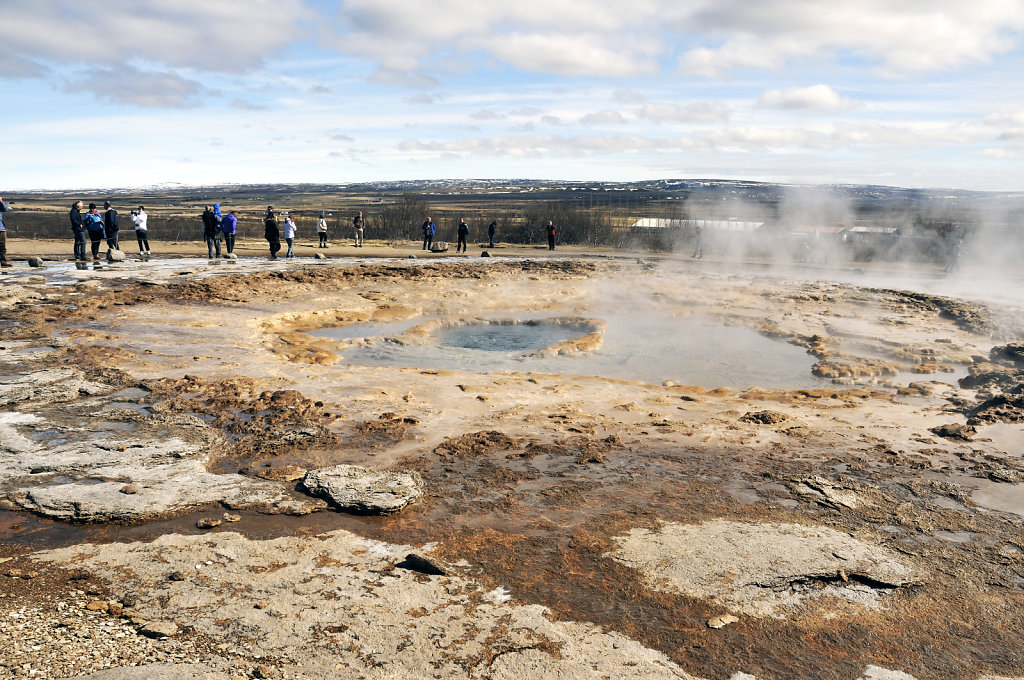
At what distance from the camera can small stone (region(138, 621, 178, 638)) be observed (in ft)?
10.1

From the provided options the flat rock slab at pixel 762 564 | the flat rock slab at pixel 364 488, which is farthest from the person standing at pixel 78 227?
the flat rock slab at pixel 762 564

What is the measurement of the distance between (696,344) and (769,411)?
3928 mm

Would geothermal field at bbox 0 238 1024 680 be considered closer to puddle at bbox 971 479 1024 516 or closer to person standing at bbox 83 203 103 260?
puddle at bbox 971 479 1024 516

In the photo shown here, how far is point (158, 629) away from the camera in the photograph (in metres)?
3.12

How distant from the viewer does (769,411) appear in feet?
23.7

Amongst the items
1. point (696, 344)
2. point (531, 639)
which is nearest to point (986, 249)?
point (696, 344)

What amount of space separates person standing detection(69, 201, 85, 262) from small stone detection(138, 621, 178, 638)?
50.0 feet

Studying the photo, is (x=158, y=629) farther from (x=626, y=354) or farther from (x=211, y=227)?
(x=211, y=227)

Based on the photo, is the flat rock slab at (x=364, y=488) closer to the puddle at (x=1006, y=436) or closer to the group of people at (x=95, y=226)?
the puddle at (x=1006, y=436)

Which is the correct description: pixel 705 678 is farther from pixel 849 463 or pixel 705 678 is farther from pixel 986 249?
pixel 986 249

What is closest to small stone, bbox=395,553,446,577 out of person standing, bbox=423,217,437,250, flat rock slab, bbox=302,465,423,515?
flat rock slab, bbox=302,465,423,515

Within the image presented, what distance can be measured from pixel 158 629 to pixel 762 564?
3266 millimetres

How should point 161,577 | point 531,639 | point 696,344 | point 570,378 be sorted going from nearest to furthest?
point 531,639, point 161,577, point 570,378, point 696,344

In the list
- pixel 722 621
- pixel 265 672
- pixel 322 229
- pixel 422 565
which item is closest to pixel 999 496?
pixel 722 621
